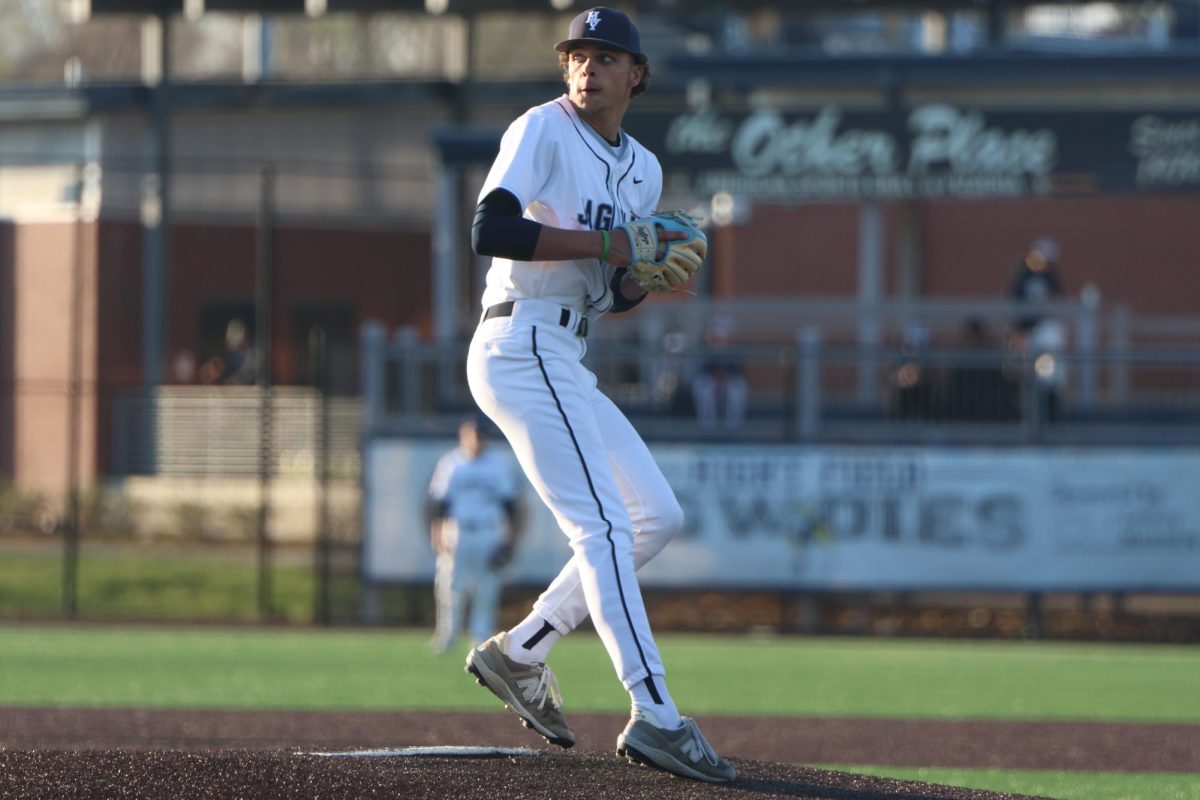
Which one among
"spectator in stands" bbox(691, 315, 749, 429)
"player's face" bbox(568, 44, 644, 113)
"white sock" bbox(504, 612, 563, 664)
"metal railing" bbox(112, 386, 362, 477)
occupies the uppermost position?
"player's face" bbox(568, 44, 644, 113)

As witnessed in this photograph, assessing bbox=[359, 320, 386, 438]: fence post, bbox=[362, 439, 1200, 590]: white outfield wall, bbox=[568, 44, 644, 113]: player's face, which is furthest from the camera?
bbox=[359, 320, 386, 438]: fence post

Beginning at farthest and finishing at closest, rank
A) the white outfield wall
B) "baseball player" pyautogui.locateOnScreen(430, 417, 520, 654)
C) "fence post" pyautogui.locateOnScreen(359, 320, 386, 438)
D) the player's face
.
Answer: "fence post" pyautogui.locateOnScreen(359, 320, 386, 438) → the white outfield wall → "baseball player" pyautogui.locateOnScreen(430, 417, 520, 654) → the player's face

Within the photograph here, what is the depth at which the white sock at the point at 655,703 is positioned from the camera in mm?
5723

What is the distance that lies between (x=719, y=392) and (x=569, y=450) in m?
13.3

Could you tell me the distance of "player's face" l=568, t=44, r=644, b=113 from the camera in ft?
19.4

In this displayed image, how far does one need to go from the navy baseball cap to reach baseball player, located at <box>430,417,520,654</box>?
1035 cm

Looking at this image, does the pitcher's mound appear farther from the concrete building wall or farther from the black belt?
the concrete building wall

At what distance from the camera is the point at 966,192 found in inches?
878

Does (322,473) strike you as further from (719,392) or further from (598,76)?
(598,76)

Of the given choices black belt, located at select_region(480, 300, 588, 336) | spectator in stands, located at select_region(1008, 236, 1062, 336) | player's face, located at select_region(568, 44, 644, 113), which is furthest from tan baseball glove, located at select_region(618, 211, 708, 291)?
spectator in stands, located at select_region(1008, 236, 1062, 336)

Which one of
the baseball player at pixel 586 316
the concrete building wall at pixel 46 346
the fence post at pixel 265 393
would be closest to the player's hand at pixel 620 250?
the baseball player at pixel 586 316

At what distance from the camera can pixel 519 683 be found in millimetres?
6172

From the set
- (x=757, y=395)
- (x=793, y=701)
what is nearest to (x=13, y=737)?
(x=793, y=701)

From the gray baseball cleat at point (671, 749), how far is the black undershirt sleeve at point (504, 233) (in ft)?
4.80
